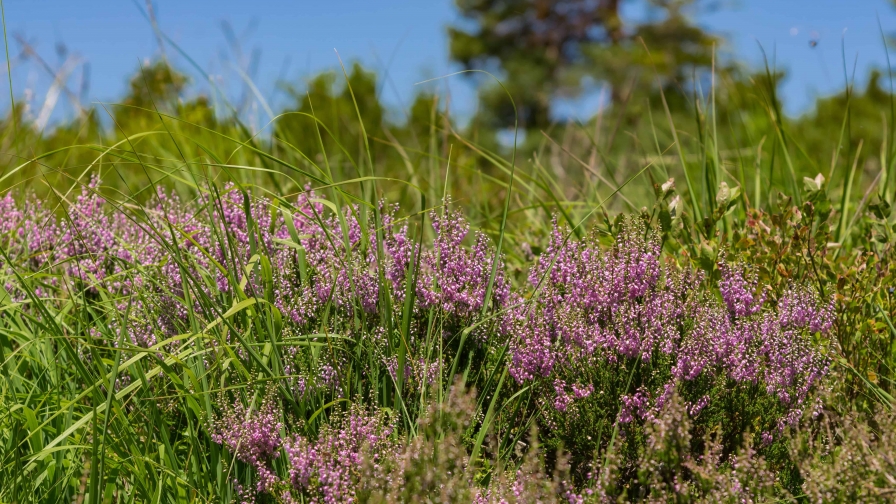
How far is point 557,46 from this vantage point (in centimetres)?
3872

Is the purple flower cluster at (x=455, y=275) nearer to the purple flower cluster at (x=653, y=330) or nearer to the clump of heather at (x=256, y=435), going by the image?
the purple flower cluster at (x=653, y=330)

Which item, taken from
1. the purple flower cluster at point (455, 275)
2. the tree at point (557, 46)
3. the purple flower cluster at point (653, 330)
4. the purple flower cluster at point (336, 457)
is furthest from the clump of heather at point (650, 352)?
the tree at point (557, 46)

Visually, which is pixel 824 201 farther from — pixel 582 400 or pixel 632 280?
pixel 582 400

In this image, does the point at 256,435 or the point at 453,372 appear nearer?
the point at 256,435

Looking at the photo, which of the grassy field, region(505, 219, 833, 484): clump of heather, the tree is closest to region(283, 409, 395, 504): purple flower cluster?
the grassy field

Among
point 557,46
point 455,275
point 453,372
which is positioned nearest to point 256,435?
point 453,372

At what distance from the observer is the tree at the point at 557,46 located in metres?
33.8

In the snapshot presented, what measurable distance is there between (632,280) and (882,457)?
0.98 metres

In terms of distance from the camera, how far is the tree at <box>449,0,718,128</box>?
33750 millimetres

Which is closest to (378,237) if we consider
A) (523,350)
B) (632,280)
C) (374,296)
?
(374,296)

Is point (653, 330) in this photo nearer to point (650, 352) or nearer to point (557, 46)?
point (650, 352)

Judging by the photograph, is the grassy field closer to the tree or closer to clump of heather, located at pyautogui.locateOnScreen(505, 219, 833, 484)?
clump of heather, located at pyautogui.locateOnScreen(505, 219, 833, 484)

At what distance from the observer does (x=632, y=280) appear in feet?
9.75

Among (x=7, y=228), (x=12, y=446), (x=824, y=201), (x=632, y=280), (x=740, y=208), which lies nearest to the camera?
(x=12, y=446)
